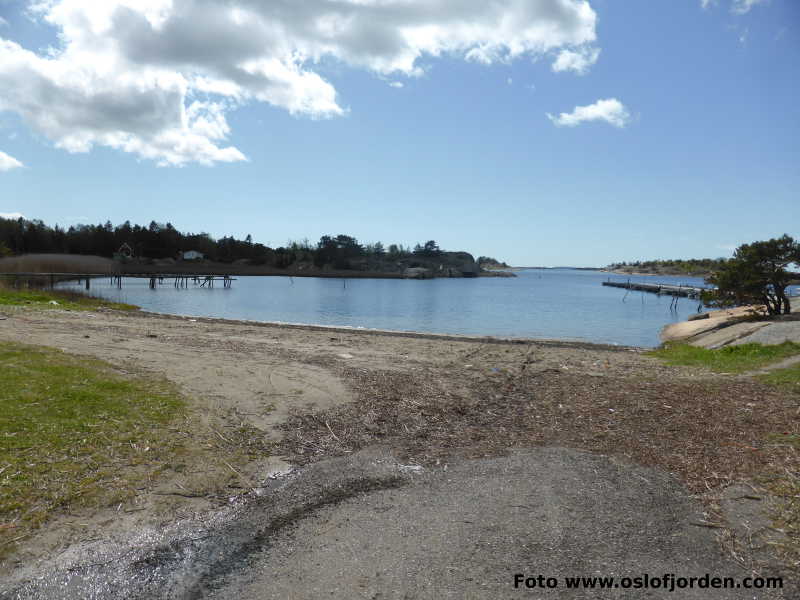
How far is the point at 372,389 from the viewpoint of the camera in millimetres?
9617

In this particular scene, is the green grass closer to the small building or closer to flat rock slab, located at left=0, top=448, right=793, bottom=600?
flat rock slab, located at left=0, top=448, right=793, bottom=600

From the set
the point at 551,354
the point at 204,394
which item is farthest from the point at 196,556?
the point at 551,354

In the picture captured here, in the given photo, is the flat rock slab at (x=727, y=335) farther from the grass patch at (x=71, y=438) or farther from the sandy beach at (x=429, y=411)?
the grass patch at (x=71, y=438)

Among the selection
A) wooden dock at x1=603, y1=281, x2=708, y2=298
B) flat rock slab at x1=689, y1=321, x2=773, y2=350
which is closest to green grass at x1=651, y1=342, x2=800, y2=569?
flat rock slab at x1=689, y1=321, x2=773, y2=350

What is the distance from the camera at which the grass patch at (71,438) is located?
455 cm

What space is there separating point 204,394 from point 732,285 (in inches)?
1008

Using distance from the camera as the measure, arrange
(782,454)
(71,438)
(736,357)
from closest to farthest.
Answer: (71,438)
(782,454)
(736,357)

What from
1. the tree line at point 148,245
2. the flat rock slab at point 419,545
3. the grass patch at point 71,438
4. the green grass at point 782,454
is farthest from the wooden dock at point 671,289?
the tree line at point 148,245

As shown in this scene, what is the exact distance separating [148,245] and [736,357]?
154 meters

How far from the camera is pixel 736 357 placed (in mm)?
15016

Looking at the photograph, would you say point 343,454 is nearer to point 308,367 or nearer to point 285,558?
point 285,558

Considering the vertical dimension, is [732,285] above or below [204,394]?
above

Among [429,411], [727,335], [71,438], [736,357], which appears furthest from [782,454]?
[727,335]

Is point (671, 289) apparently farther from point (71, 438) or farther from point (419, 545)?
point (71, 438)
